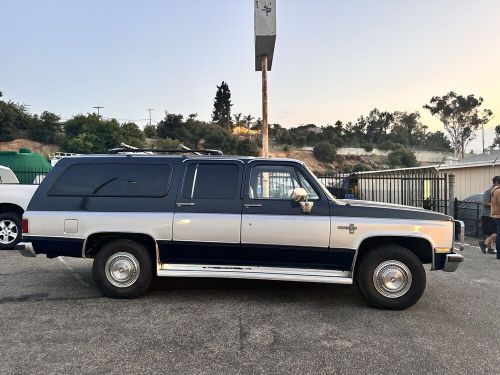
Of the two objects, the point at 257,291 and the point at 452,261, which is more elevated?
the point at 452,261

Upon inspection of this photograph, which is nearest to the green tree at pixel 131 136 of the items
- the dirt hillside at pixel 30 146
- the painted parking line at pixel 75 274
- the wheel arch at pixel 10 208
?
the dirt hillside at pixel 30 146

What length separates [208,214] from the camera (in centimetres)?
513

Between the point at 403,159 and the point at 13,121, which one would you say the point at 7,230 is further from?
the point at 403,159

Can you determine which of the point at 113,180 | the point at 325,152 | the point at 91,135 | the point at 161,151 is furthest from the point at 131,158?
the point at 325,152

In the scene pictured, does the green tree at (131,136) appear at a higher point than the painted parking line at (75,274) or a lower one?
higher

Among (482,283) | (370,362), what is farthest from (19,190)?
(482,283)

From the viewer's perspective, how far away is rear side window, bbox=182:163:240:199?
5.21m

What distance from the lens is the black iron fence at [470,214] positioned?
11798 millimetres

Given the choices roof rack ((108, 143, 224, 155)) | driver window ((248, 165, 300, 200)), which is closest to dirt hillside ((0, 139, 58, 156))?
roof rack ((108, 143, 224, 155))

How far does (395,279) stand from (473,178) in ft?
54.3

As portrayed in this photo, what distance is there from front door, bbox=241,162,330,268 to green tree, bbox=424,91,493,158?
7635 cm

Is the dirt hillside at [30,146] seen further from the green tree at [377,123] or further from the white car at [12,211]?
the green tree at [377,123]

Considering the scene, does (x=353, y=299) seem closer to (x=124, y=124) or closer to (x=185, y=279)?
(x=185, y=279)

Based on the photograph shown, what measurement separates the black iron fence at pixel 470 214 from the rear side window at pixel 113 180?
10188 mm
